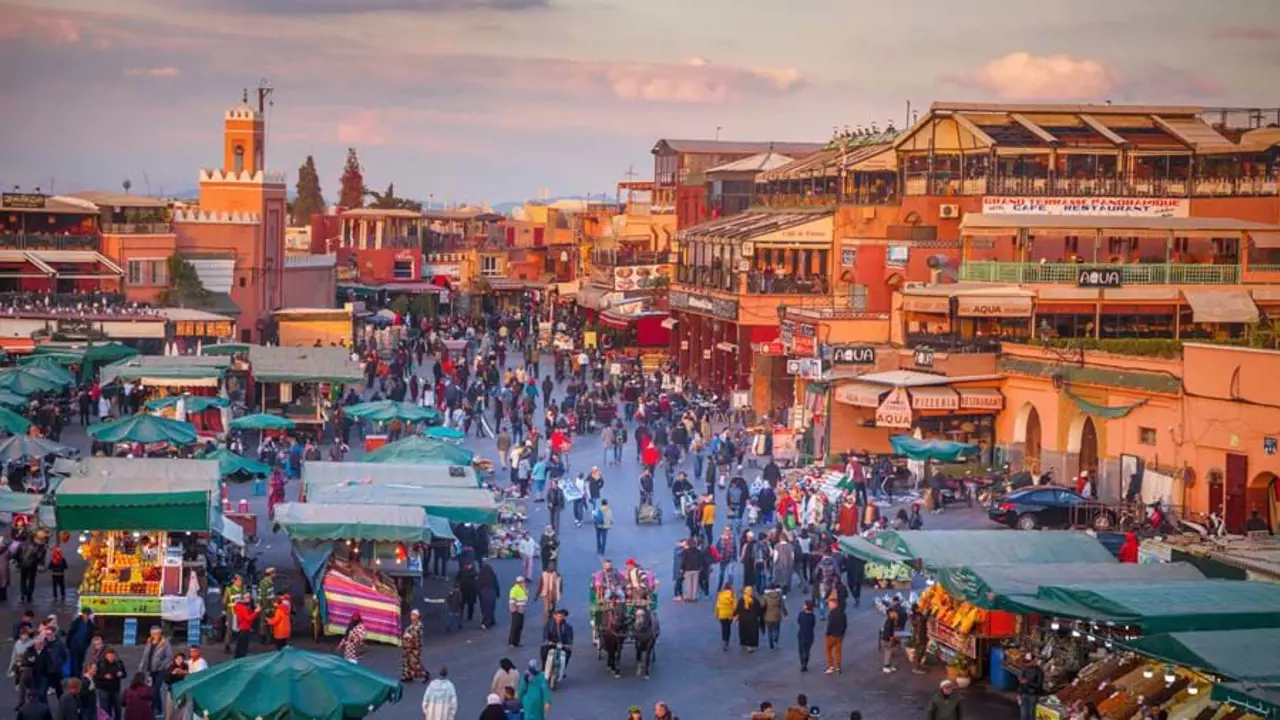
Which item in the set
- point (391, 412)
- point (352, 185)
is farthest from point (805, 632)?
point (352, 185)

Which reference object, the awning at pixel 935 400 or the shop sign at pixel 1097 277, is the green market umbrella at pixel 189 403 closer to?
the awning at pixel 935 400

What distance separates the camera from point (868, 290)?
5138 centimetres

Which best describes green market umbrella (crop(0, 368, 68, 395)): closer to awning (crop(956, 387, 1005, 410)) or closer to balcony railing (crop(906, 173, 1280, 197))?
awning (crop(956, 387, 1005, 410))

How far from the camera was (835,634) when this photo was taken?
76.9 ft

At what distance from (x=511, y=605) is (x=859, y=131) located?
4515cm

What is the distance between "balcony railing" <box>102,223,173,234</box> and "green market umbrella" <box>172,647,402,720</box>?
5048 centimetres

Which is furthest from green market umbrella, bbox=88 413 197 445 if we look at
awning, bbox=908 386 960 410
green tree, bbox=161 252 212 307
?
green tree, bbox=161 252 212 307

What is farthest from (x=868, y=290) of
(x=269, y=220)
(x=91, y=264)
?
(x=269, y=220)

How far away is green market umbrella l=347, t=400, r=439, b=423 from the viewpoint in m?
39.3

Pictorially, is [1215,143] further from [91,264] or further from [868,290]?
[91,264]

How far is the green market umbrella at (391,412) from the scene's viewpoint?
39.3m

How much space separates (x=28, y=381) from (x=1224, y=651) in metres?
29.4

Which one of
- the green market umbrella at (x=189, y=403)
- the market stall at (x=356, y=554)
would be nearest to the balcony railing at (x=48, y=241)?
the green market umbrella at (x=189, y=403)

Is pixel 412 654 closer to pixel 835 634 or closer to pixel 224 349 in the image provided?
pixel 835 634
